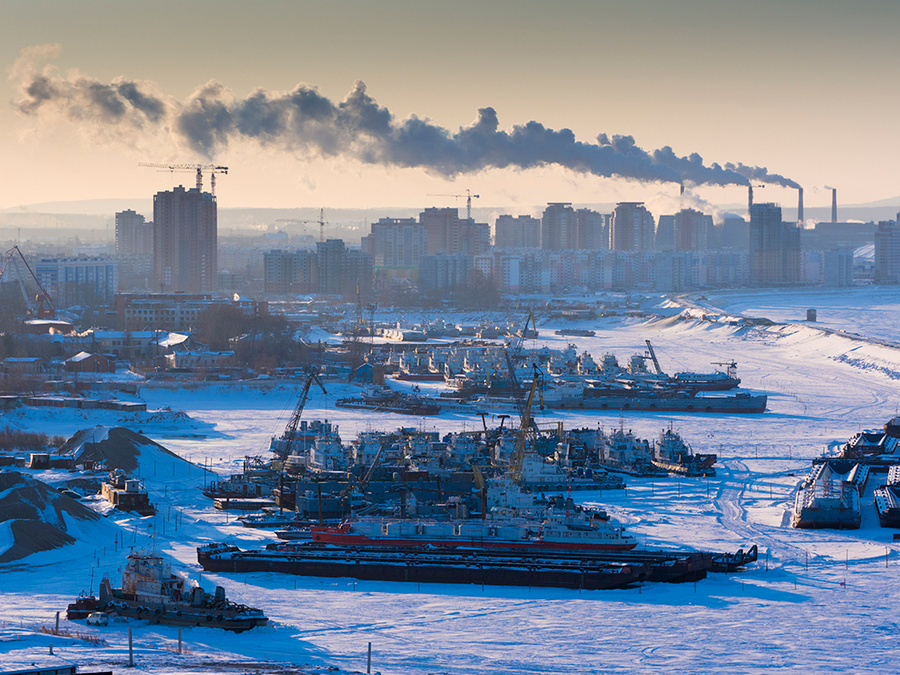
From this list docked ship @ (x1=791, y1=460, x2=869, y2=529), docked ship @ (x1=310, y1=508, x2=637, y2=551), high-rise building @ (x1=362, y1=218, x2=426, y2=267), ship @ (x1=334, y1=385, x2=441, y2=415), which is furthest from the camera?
high-rise building @ (x1=362, y1=218, x2=426, y2=267)

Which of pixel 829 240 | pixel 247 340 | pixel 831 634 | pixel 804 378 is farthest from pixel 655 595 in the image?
pixel 829 240

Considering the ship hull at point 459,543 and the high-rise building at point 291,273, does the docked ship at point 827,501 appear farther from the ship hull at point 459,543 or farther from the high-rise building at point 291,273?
the high-rise building at point 291,273

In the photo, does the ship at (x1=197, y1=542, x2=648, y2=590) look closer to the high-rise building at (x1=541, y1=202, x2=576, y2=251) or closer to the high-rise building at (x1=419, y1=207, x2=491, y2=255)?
the high-rise building at (x1=419, y1=207, x2=491, y2=255)

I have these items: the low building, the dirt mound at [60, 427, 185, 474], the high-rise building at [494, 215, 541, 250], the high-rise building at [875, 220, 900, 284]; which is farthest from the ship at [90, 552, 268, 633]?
the high-rise building at [494, 215, 541, 250]

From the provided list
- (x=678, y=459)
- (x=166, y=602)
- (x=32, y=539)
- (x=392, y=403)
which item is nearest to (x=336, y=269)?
(x=392, y=403)

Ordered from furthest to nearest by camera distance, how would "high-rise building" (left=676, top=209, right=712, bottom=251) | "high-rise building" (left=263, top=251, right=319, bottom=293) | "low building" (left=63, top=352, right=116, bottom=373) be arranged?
"high-rise building" (left=676, top=209, right=712, bottom=251) → "high-rise building" (left=263, top=251, right=319, bottom=293) → "low building" (left=63, top=352, right=116, bottom=373)

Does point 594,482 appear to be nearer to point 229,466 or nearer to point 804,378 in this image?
point 229,466
